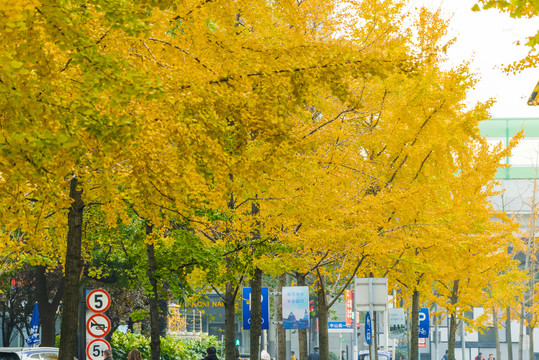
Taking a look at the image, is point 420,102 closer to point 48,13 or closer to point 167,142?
point 167,142

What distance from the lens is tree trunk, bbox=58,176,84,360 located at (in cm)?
1103

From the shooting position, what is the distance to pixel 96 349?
13.0 m

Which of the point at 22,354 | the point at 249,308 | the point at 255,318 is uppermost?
the point at 249,308

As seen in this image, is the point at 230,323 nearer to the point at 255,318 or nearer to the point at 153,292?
the point at 255,318

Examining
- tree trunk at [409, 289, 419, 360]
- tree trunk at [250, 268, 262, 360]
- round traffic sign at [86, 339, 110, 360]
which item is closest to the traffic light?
tree trunk at [250, 268, 262, 360]

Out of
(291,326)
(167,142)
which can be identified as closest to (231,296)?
(291,326)

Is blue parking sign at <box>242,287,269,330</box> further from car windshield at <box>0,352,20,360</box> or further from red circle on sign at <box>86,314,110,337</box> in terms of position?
car windshield at <box>0,352,20,360</box>

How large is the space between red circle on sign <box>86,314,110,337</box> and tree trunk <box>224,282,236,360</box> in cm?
513

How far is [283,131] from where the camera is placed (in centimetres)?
911

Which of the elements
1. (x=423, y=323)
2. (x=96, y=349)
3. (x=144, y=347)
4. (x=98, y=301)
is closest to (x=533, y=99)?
(x=98, y=301)

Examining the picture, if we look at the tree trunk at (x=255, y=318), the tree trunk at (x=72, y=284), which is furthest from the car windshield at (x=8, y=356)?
the tree trunk at (x=255, y=318)

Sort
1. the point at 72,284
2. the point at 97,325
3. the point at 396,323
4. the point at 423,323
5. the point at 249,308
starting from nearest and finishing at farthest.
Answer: the point at 72,284, the point at 97,325, the point at 249,308, the point at 396,323, the point at 423,323

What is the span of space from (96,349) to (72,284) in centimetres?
206

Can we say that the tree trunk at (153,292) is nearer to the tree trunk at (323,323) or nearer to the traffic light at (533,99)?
the tree trunk at (323,323)
